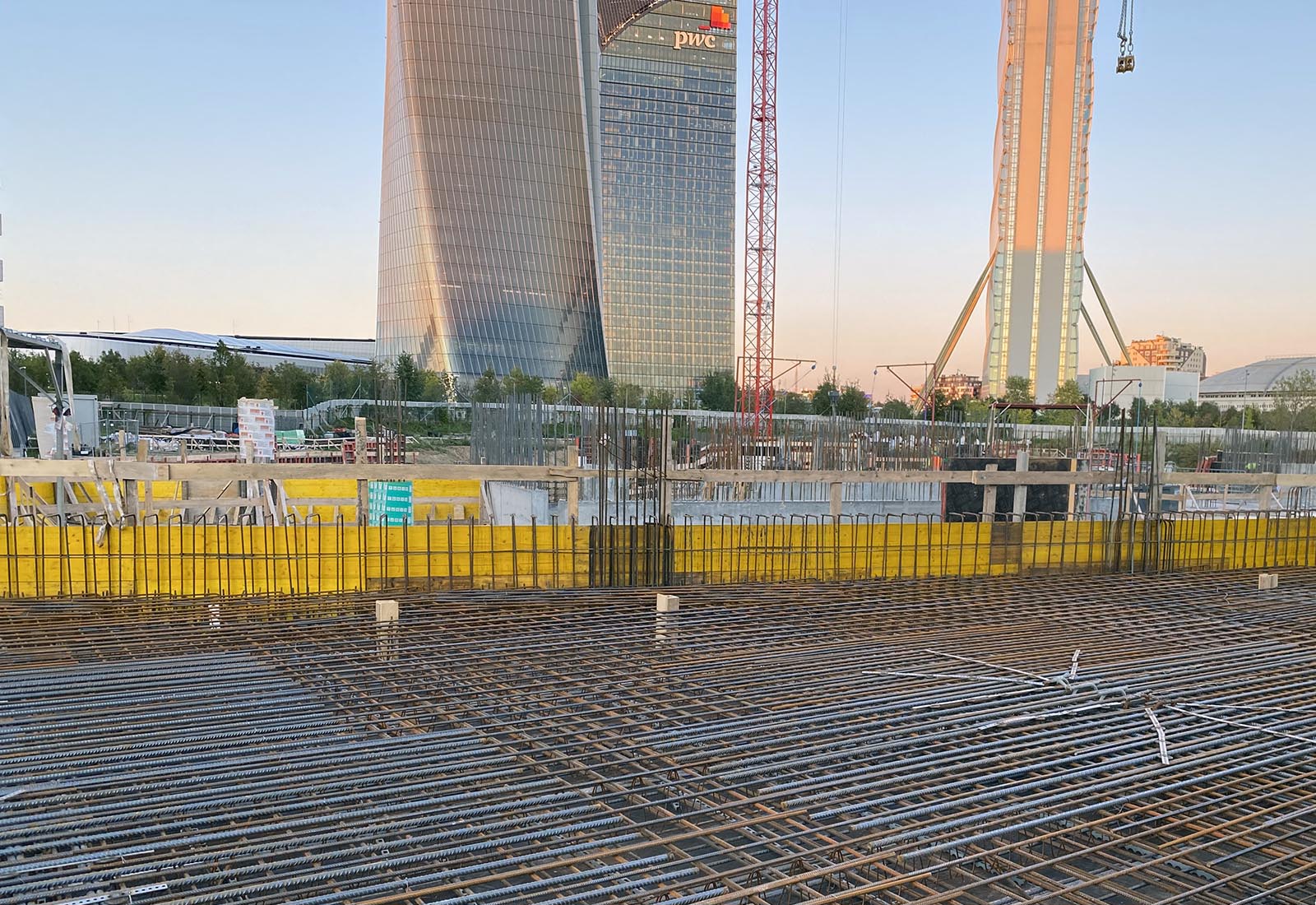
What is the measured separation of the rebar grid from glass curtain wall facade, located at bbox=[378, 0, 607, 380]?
225 ft

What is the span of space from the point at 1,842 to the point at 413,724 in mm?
1987

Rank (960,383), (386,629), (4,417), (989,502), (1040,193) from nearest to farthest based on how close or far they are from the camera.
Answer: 1. (386,629)
2. (4,417)
3. (989,502)
4. (1040,193)
5. (960,383)

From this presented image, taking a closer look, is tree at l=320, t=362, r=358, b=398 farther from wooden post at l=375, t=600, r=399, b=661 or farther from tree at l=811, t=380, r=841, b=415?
wooden post at l=375, t=600, r=399, b=661

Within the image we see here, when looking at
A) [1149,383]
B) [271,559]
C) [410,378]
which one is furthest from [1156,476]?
[1149,383]

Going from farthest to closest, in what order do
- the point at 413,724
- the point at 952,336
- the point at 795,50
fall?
the point at 952,336
the point at 795,50
the point at 413,724

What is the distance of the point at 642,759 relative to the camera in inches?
181

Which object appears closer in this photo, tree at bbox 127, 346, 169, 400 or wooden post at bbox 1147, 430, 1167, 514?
wooden post at bbox 1147, 430, 1167, 514

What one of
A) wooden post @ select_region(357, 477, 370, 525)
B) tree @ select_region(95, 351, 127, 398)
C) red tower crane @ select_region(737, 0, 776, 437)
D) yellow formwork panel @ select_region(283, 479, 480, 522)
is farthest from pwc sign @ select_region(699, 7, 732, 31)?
wooden post @ select_region(357, 477, 370, 525)

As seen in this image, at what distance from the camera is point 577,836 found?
3803 millimetres

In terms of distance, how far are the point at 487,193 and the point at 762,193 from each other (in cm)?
3433

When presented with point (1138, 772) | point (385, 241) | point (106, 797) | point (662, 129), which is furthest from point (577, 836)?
point (662, 129)

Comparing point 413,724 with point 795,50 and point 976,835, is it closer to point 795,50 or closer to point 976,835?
point 976,835

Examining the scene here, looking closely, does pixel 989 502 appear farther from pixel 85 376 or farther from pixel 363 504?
pixel 85 376

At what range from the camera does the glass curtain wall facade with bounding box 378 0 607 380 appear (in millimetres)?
72688
